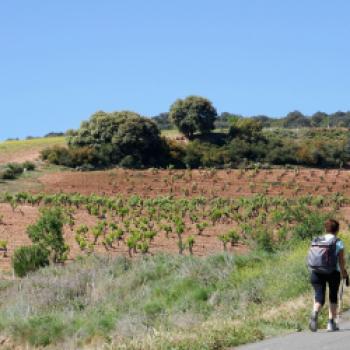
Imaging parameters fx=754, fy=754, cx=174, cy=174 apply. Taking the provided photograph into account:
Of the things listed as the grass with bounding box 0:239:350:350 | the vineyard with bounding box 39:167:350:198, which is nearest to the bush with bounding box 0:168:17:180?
the vineyard with bounding box 39:167:350:198

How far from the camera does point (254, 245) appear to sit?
2047cm

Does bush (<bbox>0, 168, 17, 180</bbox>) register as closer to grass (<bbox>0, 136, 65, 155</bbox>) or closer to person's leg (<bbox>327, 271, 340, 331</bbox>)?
grass (<bbox>0, 136, 65, 155</bbox>)

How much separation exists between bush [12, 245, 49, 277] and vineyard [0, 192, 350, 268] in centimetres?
386

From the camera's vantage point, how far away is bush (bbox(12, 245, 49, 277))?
22.5 metres

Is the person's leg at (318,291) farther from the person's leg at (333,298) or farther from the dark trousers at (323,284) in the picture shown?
the person's leg at (333,298)

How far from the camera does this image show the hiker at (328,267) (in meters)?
10.2

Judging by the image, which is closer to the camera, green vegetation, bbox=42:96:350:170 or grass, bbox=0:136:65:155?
green vegetation, bbox=42:96:350:170

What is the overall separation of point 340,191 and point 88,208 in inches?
807

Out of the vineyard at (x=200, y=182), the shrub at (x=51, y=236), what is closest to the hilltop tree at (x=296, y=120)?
the vineyard at (x=200, y=182)

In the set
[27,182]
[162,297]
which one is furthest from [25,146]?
[162,297]

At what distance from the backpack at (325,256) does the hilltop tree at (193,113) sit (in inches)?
2472

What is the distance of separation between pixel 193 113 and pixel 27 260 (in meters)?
51.3

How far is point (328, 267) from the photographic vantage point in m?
10.2

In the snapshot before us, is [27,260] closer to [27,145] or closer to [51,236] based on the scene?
[51,236]
